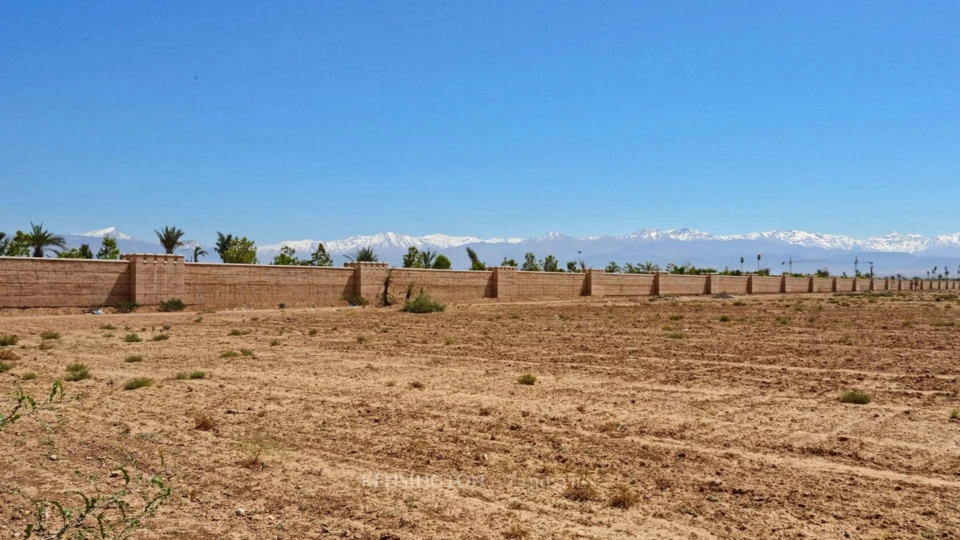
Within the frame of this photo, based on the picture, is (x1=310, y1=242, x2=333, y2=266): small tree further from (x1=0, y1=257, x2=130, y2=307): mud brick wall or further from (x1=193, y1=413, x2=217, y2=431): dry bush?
(x1=193, y1=413, x2=217, y2=431): dry bush

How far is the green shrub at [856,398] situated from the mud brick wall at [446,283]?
35620mm

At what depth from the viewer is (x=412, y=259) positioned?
66938 millimetres

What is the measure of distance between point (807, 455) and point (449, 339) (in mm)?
13904

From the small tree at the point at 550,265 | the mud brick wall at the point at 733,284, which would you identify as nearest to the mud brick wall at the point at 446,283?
the small tree at the point at 550,265

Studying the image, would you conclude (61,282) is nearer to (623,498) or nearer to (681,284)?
(623,498)

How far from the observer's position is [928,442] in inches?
334

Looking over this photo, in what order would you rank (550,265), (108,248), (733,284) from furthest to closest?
1. (550,265)
2. (733,284)
3. (108,248)

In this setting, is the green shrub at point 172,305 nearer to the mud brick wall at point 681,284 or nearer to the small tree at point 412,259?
the small tree at point 412,259

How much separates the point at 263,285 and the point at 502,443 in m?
32.2

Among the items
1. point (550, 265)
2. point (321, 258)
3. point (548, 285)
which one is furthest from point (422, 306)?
point (550, 265)

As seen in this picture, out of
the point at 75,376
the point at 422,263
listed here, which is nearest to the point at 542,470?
the point at 75,376

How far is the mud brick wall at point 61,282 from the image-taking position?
29406mm

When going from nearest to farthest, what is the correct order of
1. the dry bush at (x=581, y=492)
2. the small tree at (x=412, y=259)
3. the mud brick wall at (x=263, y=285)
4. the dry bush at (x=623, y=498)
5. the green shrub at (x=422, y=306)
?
the dry bush at (x=623, y=498), the dry bush at (x=581, y=492), the mud brick wall at (x=263, y=285), the green shrub at (x=422, y=306), the small tree at (x=412, y=259)

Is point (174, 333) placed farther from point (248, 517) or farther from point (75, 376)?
point (248, 517)
